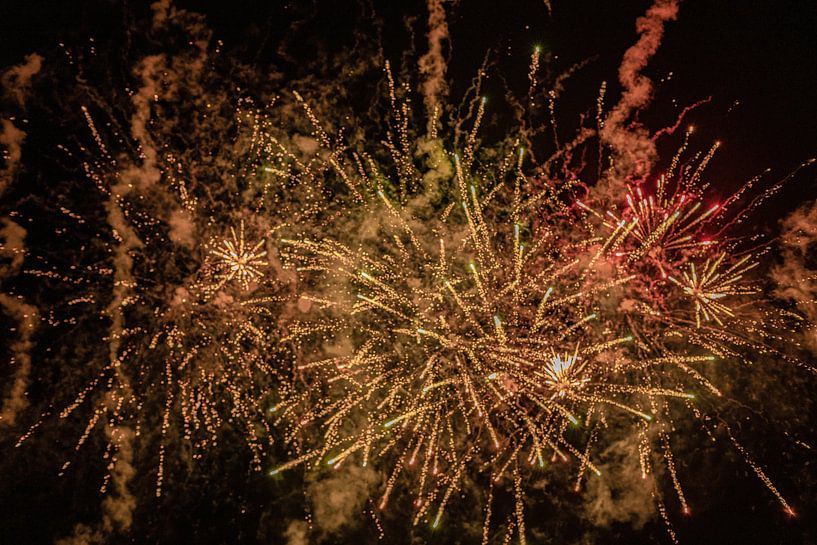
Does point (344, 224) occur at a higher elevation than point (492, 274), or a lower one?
higher

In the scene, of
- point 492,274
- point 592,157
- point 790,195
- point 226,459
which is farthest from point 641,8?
point 226,459

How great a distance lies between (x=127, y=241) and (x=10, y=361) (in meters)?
1.72

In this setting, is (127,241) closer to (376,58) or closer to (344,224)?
(344,224)

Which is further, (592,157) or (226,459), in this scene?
(226,459)

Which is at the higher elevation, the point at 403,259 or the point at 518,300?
the point at 403,259

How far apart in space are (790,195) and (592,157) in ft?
6.39

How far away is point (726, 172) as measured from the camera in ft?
12.6

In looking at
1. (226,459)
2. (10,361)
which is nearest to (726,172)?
(226,459)

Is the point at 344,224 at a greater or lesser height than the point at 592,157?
lesser

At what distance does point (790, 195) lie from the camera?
3.90 metres

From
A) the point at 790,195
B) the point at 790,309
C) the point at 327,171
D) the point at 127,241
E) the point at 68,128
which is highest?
the point at 68,128

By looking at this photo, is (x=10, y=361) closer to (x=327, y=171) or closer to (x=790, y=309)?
(x=327, y=171)

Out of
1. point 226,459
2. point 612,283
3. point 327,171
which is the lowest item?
point 226,459

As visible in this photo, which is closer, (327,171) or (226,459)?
(327,171)
